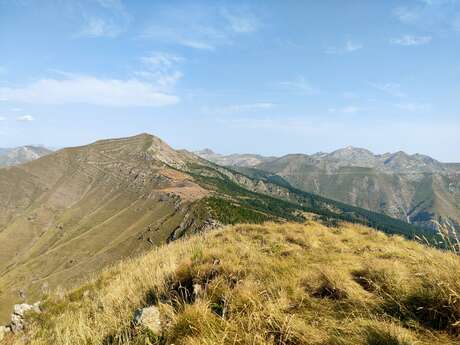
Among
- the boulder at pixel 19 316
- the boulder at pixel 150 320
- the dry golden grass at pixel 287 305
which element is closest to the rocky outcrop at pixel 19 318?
the boulder at pixel 19 316

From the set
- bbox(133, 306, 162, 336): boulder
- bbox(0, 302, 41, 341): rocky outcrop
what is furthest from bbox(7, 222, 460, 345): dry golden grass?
bbox(0, 302, 41, 341): rocky outcrop

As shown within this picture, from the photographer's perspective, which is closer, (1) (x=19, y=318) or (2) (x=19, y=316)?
(1) (x=19, y=318)

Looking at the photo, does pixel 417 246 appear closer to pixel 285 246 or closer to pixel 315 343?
pixel 285 246

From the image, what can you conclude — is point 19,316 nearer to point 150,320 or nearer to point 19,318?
point 19,318

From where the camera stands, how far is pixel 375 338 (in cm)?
360

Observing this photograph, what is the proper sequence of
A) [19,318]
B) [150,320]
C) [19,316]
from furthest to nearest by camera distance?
[19,316]
[19,318]
[150,320]

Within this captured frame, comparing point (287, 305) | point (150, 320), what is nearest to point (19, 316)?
point (150, 320)

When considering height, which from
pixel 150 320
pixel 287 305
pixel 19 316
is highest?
pixel 287 305

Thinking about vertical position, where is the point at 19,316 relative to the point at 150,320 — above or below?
below

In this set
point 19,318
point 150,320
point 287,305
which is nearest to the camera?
point 150,320

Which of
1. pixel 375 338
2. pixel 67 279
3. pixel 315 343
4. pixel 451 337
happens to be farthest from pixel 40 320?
pixel 67 279

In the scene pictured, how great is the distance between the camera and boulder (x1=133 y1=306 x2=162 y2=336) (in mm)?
4495

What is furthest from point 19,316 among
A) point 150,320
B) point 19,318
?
point 150,320

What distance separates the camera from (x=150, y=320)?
4.65 meters
